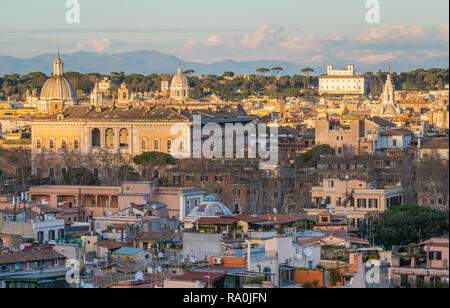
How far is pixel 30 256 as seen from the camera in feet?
40.8

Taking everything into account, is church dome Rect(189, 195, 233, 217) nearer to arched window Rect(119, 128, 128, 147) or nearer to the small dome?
arched window Rect(119, 128, 128, 147)

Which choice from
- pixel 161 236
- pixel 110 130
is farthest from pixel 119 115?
pixel 161 236

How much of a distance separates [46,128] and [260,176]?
59.6 ft

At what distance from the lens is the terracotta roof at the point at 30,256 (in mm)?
12250

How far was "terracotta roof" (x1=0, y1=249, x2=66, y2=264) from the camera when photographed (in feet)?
40.2

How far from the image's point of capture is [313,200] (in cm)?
2147

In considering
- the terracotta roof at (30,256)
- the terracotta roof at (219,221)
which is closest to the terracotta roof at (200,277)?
the terracotta roof at (30,256)

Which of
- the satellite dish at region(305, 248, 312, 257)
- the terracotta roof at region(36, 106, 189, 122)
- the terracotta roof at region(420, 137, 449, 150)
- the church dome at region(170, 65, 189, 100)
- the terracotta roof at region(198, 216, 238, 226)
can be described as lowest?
the satellite dish at region(305, 248, 312, 257)

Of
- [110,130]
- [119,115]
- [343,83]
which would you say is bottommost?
[110,130]

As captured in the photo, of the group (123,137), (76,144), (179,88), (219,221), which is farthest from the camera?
(179,88)

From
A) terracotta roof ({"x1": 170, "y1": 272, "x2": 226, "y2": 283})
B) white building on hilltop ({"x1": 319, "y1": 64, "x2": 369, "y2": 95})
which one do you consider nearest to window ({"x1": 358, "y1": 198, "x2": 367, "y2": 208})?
terracotta roof ({"x1": 170, "y1": 272, "x2": 226, "y2": 283})

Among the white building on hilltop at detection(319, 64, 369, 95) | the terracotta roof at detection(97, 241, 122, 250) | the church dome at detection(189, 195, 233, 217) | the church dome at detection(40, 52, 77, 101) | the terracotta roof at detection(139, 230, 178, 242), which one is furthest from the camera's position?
the white building on hilltop at detection(319, 64, 369, 95)

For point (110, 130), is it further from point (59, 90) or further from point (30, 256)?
point (30, 256)

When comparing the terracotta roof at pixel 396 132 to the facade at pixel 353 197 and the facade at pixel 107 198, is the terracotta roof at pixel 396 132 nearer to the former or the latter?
the facade at pixel 353 197
